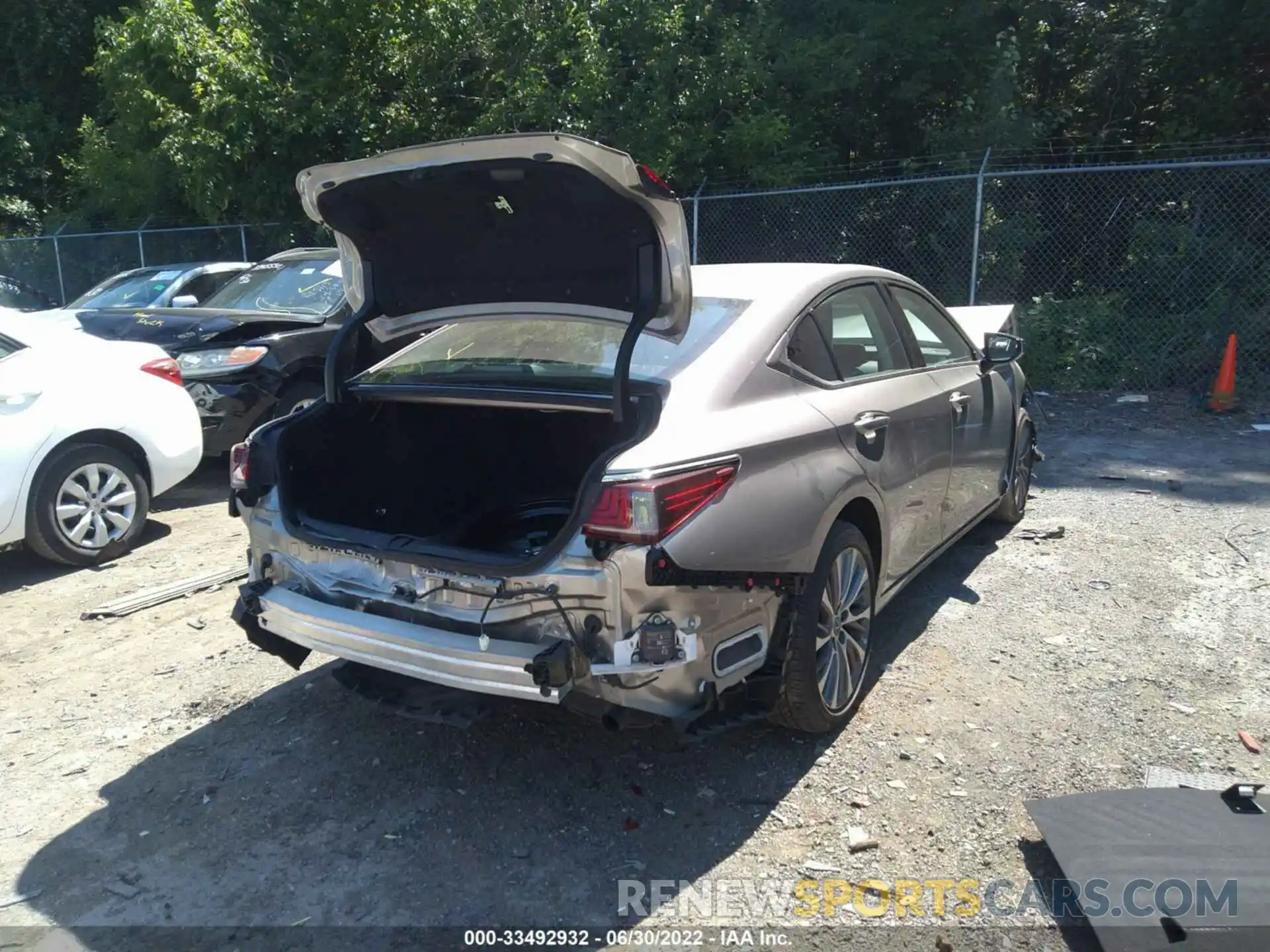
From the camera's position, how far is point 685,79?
43.2ft

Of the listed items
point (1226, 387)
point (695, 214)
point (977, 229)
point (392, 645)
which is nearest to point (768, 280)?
point (392, 645)

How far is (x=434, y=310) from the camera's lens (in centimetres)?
388

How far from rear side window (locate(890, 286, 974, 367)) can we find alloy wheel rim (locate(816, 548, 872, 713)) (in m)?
1.38

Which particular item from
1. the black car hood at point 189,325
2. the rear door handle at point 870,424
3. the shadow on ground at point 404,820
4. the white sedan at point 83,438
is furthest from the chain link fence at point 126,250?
the rear door handle at point 870,424

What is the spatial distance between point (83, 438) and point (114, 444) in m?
0.23

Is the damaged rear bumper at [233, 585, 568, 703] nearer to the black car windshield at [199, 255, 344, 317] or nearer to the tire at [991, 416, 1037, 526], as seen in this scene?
the tire at [991, 416, 1037, 526]

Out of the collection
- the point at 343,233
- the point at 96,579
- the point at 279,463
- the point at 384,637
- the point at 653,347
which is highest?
the point at 343,233

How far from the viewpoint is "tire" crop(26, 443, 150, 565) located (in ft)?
18.7

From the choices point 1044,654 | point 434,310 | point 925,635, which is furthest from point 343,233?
point 1044,654

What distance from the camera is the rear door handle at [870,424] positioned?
3.73 meters

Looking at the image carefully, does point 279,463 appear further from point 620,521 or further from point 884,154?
point 884,154

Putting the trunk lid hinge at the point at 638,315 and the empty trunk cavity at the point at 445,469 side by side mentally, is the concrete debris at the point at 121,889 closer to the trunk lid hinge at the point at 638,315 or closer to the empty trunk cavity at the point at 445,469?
the empty trunk cavity at the point at 445,469

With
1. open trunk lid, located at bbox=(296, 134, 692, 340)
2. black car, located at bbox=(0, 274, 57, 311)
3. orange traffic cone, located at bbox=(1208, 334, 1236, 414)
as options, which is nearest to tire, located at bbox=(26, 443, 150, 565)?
open trunk lid, located at bbox=(296, 134, 692, 340)

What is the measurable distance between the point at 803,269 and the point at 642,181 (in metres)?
1.27
